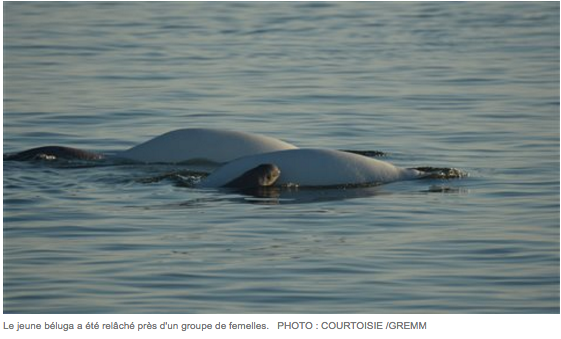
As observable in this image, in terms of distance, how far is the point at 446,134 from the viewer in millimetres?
20797

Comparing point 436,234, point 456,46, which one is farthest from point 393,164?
point 456,46

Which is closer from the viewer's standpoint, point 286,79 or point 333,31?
point 286,79

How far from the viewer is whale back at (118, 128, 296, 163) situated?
18141mm

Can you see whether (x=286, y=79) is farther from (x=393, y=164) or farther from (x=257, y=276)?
(x=257, y=276)

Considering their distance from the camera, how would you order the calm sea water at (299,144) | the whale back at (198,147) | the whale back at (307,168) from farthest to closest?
the whale back at (198,147) < the whale back at (307,168) < the calm sea water at (299,144)

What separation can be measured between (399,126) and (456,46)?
32.2 feet

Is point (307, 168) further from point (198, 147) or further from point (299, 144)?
point (299, 144)

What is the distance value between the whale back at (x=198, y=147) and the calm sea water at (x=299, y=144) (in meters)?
0.32

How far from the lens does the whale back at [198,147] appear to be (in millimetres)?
18141

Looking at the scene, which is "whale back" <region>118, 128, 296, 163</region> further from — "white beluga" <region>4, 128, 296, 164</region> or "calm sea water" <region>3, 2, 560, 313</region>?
"calm sea water" <region>3, 2, 560, 313</region>

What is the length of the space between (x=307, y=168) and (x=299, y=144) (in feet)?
12.1

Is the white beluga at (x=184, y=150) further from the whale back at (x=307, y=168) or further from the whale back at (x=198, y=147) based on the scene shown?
the whale back at (x=307, y=168)

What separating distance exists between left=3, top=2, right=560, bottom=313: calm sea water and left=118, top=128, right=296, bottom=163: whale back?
32 centimetres

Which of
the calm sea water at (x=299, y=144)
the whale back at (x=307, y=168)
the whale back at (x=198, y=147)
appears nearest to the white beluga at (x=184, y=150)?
the whale back at (x=198, y=147)
